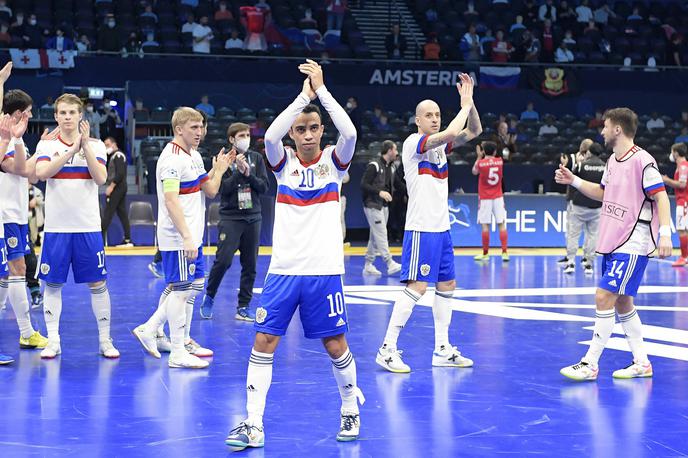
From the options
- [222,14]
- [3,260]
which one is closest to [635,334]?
[3,260]

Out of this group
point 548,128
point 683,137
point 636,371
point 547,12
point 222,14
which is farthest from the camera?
point 547,12

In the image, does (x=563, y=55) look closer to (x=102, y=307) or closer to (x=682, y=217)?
(x=682, y=217)

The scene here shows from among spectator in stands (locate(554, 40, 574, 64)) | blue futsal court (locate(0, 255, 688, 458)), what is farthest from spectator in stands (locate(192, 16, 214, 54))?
blue futsal court (locate(0, 255, 688, 458))

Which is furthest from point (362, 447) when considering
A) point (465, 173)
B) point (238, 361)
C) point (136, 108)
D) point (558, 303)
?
point (136, 108)

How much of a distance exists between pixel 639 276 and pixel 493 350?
1676 millimetres

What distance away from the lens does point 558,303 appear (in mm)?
11211

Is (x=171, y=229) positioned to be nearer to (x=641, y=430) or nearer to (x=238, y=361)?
(x=238, y=361)

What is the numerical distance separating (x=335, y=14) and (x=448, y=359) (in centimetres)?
1874

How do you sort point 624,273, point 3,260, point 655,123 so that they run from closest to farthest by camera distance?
point 624,273
point 3,260
point 655,123

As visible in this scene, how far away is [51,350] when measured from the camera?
771 centimetres

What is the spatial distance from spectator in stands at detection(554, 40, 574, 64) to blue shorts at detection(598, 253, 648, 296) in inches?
775

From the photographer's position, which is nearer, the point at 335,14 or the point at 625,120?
the point at 625,120

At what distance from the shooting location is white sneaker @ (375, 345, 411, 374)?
7.30 meters

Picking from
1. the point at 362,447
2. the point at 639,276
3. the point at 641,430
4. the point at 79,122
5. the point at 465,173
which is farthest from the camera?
the point at 465,173
